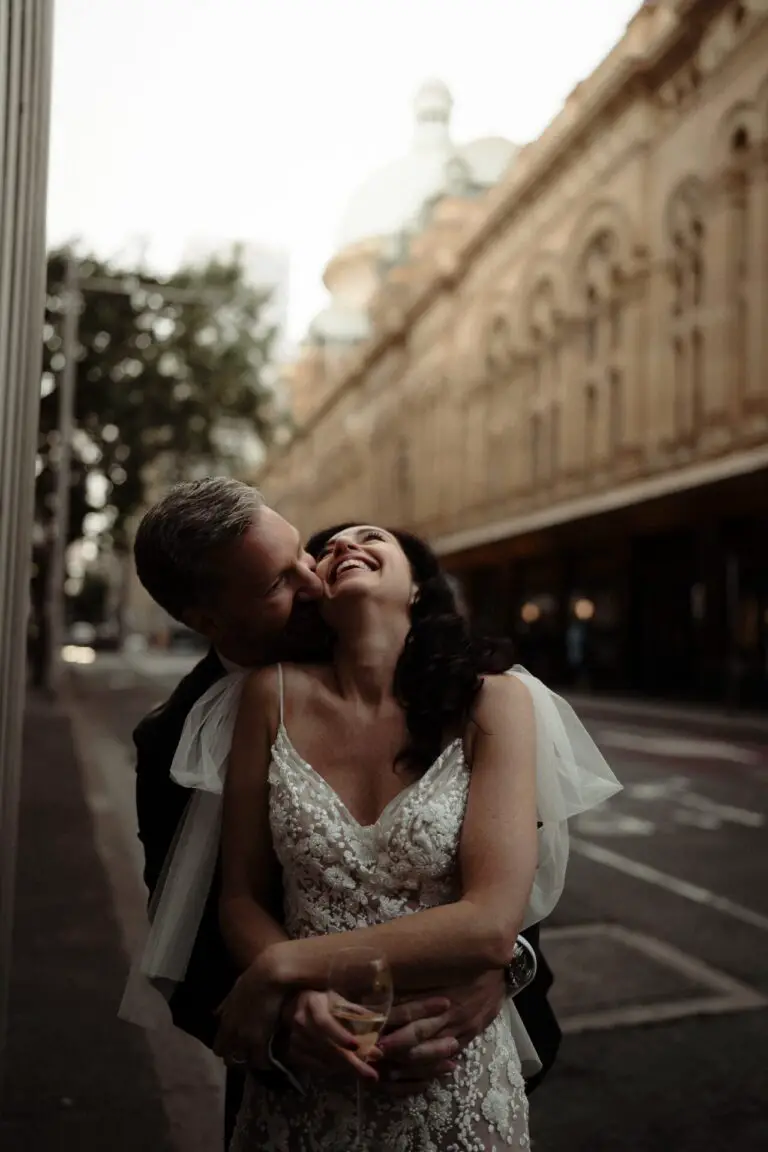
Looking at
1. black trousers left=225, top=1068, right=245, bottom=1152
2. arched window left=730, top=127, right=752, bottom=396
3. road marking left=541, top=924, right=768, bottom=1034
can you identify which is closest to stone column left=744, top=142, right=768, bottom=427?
arched window left=730, top=127, right=752, bottom=396

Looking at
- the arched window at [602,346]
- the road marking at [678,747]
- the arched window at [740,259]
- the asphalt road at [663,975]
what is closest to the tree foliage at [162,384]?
the arched window at [602,346]

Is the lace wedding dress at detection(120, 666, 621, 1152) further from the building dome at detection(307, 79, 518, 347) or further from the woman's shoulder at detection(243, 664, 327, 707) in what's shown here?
the building dome at detection(307, 79, 518, 347)

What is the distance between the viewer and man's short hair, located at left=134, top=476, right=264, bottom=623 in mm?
1912

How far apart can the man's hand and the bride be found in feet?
0.10

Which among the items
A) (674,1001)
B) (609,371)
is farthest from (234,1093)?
(609,371)

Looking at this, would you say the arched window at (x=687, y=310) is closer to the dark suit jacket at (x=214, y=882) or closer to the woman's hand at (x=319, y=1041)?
the dark suit jacket at (x=214, y=882)

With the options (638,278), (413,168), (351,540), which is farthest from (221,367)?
(351,540)

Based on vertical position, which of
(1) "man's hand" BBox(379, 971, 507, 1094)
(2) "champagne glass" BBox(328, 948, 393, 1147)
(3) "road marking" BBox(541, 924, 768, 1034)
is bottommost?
(3) "road marking" BBox(541, 924, 768, 1034)

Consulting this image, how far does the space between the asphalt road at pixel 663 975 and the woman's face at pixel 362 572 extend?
2.18 meters

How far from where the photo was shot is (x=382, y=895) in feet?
6.15

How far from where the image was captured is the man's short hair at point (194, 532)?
1.91 m

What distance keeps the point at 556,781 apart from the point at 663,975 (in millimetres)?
3315

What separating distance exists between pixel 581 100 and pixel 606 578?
8.77m

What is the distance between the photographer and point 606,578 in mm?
22406
